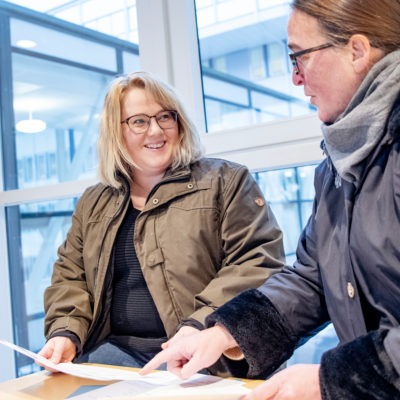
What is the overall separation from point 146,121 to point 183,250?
0.47 m

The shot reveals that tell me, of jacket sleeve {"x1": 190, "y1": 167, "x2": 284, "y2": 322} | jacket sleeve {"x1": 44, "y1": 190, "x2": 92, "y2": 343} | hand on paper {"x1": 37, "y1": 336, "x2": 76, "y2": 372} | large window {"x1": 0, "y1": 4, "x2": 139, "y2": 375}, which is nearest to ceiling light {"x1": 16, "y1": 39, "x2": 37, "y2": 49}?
large window {"x1": 0, "y1": 4, "x2": 139, "y2": 375}

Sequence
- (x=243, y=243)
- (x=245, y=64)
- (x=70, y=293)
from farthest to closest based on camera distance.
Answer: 1. (x=245, y=64)
2. (x=70, y=293)
3. (x=243, y=243)

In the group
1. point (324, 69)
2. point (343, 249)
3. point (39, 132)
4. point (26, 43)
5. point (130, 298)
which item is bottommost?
point (130, 298)

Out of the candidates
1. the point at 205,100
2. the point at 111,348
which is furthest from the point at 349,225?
the point at 205,100

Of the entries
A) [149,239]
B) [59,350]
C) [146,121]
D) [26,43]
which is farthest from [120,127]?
[26,43]

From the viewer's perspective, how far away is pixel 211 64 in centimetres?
219

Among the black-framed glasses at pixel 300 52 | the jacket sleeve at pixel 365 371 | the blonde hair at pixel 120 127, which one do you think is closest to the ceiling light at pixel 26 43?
the blonde hair at pixel 120 127

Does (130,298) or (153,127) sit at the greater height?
(153,127)

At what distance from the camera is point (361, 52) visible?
0.99 m

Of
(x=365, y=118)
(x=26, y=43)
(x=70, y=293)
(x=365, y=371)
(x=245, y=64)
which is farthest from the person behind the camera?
(x=26, y=43)

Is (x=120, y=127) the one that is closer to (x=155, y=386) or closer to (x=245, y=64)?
(x=245, y=64)

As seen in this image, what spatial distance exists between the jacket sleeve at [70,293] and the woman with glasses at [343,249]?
0.54 m

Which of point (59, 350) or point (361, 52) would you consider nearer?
point (361, 52)

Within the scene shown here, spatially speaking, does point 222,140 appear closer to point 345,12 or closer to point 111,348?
point 111,348
